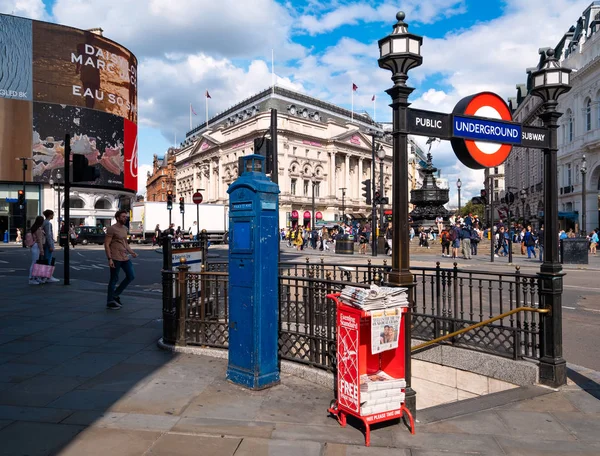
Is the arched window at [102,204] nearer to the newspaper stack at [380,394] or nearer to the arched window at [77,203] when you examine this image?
the arched window at [77,203]

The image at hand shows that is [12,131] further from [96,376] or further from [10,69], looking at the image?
[96,376]

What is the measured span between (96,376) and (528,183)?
79.4 meters

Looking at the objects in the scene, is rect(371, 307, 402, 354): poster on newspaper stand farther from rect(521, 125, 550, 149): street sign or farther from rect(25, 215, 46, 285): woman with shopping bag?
rect(25, 215, 46, 285): woman with shopping bag

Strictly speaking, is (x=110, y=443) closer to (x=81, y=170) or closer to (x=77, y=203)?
(x=81, y=170)

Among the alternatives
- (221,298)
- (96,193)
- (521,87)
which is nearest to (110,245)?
(221,298)

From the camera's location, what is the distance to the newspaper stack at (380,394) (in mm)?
3878

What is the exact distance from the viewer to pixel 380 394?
3.94 meters

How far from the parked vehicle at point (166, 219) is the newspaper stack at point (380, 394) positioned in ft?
135

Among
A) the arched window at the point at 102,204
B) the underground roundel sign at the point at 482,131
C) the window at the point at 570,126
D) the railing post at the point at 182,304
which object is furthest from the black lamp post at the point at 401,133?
the arched window at the point at 102,204

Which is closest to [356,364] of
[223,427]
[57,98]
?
[223,427]

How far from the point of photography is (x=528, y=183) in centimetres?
7412

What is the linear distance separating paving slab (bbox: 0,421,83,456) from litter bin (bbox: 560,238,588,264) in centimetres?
2146

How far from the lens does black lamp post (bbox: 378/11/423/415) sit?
14.0 ft

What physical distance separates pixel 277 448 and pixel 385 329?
1.29 meters
